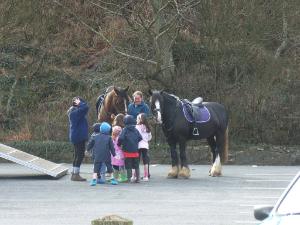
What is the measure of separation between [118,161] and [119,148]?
0.98 ft

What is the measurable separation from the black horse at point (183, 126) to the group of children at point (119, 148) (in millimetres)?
632

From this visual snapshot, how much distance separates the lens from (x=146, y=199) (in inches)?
617

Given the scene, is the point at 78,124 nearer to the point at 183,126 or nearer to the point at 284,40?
the point at 183,126

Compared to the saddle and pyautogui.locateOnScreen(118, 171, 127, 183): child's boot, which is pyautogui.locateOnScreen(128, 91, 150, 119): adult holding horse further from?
pyautogui.locateOnScreen(118, 171, 127, 183): child's boot

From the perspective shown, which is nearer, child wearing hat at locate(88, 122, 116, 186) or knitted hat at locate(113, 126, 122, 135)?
child wearing hat at locate(88, 122, 116, 186)

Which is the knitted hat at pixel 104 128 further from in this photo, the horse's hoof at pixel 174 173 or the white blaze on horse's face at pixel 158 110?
the horse's hoof at pixel 174 173

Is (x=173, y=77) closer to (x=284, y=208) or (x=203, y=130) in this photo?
(x=203, y=130)

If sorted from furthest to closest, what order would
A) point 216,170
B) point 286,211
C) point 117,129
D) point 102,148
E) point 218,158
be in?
point 218,158, point 216,170, point 117,129, point 102,148, point 286,211

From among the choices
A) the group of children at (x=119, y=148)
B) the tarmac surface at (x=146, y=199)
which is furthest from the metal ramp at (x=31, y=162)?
the group of children at (x=119, y=148)

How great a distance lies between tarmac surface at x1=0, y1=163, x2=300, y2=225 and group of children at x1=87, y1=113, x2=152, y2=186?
392 millimetres

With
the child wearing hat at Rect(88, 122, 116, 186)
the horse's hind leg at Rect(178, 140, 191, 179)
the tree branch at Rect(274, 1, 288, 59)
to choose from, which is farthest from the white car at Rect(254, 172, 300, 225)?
the tree branch at Rect(274, 1, 288, 59)

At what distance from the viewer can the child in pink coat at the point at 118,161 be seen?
18625 mm

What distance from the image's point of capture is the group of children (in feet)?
58.9

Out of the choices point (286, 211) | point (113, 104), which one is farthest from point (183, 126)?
point (286, 211)
